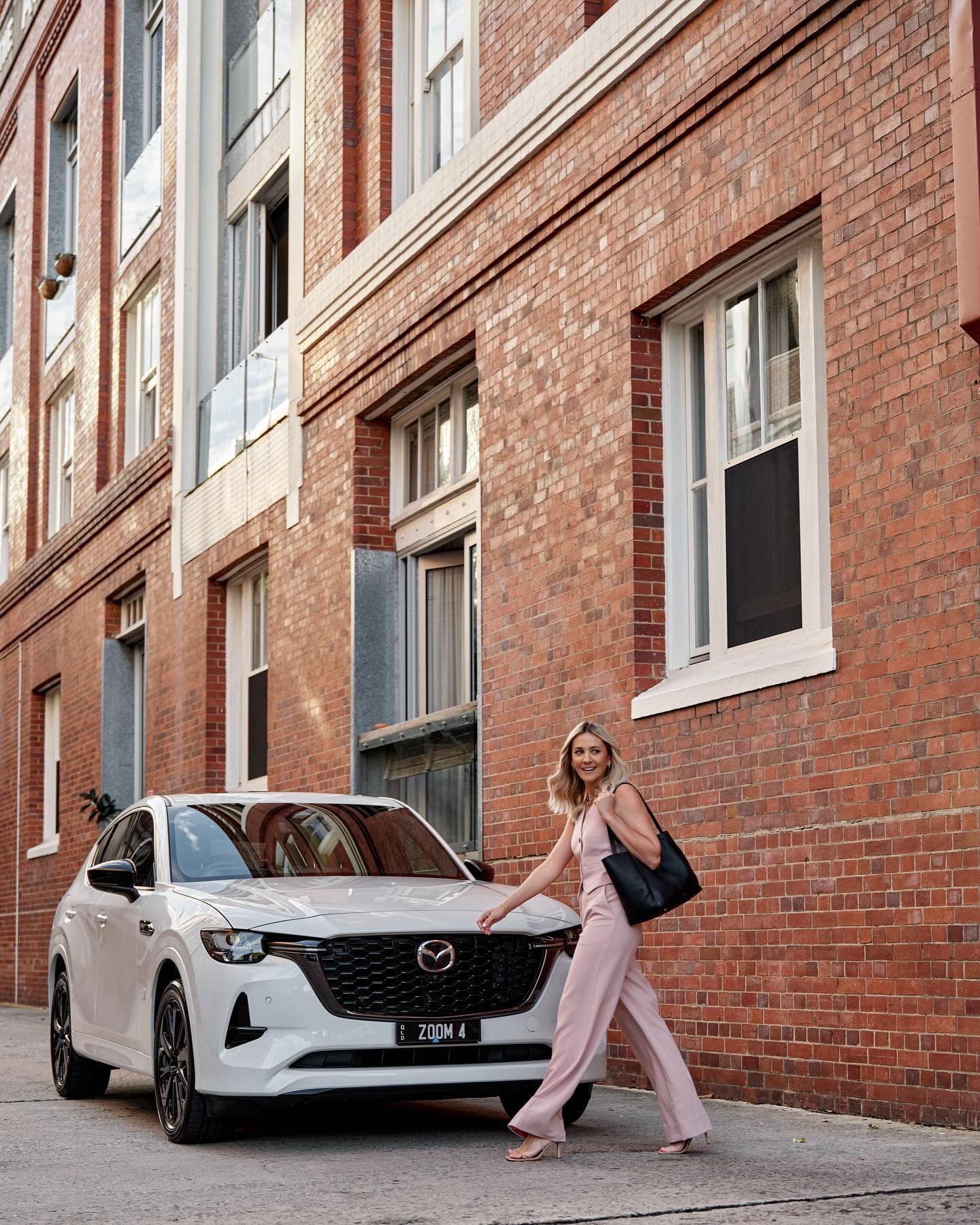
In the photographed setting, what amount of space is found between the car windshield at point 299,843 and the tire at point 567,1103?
1.27 metres

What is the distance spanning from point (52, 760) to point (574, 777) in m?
19.6

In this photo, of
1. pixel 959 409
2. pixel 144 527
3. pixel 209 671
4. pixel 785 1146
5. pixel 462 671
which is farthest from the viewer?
pixel 144 527

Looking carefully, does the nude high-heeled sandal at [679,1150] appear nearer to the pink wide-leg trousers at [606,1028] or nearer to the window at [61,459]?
the pink wide-leg trousers at [606,1028]

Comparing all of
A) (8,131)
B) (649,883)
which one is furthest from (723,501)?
(8,131)

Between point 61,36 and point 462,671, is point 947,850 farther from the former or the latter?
point 61,36

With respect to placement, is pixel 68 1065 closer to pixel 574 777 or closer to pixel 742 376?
pixel 574 777

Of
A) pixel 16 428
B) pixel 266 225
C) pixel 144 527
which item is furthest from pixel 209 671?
pixel 16 428

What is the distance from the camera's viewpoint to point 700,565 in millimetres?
10664

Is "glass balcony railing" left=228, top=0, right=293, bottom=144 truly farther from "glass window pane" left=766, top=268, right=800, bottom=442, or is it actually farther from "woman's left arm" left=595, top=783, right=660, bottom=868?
"woman's left arm" left=595, top=783, right=660, bottom=868

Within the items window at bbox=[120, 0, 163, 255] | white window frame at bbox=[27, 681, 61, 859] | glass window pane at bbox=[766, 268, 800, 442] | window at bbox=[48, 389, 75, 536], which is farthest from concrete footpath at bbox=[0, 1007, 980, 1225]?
window at bbox=[48, 389, 75, 536]

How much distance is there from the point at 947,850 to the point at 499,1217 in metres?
2.90

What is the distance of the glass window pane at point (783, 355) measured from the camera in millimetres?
9797

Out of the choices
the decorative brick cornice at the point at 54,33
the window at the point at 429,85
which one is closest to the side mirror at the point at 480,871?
the window at the point at 429,85

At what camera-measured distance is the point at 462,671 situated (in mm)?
13961
